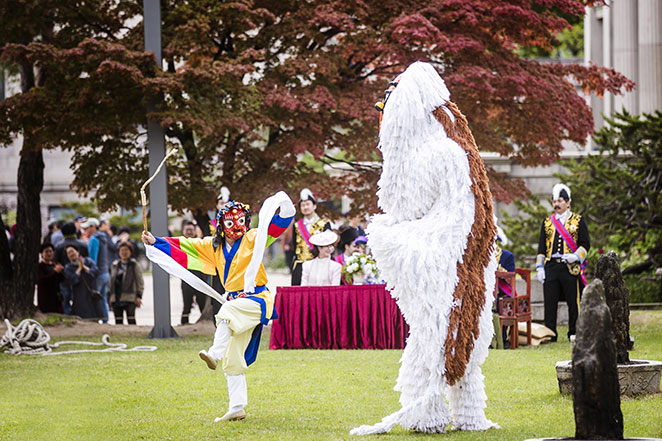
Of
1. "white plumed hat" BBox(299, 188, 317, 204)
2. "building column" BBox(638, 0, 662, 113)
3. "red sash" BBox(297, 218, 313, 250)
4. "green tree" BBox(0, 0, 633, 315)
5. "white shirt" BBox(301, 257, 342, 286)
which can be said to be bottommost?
"white shirt" BBox(301, 257, 342, 286)

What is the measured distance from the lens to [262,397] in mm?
9133

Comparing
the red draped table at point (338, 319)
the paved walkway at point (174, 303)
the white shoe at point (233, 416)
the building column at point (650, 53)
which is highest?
the building column at point (650, 53)

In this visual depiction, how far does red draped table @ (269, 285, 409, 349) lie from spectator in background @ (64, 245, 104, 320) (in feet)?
16.7

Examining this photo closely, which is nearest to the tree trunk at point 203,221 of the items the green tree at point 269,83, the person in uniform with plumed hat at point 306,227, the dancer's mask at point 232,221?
the green tree at point 269,83

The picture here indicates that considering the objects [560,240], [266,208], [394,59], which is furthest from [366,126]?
[266,208]

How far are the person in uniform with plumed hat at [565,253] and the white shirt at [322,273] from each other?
2.73m

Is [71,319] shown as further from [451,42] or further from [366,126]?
[451,42]

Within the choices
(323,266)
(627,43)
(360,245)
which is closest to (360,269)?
(323,266)

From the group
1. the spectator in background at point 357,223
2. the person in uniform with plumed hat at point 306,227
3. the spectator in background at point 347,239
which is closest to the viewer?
the person in uniform with plumed hat at point 306,227

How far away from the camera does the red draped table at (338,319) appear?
1283cm

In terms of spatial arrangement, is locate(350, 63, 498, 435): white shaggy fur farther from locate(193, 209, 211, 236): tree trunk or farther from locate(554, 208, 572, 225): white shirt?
locate(193, 209, 211, 236): tree trunk

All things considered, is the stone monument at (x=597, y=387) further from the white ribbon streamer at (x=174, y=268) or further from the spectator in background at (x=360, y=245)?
the spectator in background at (x=360, y=245)

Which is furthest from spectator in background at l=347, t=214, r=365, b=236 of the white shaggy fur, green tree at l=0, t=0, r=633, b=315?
the white shaggy fur

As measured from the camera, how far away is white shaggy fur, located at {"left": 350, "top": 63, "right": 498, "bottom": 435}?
6879 millimetres
